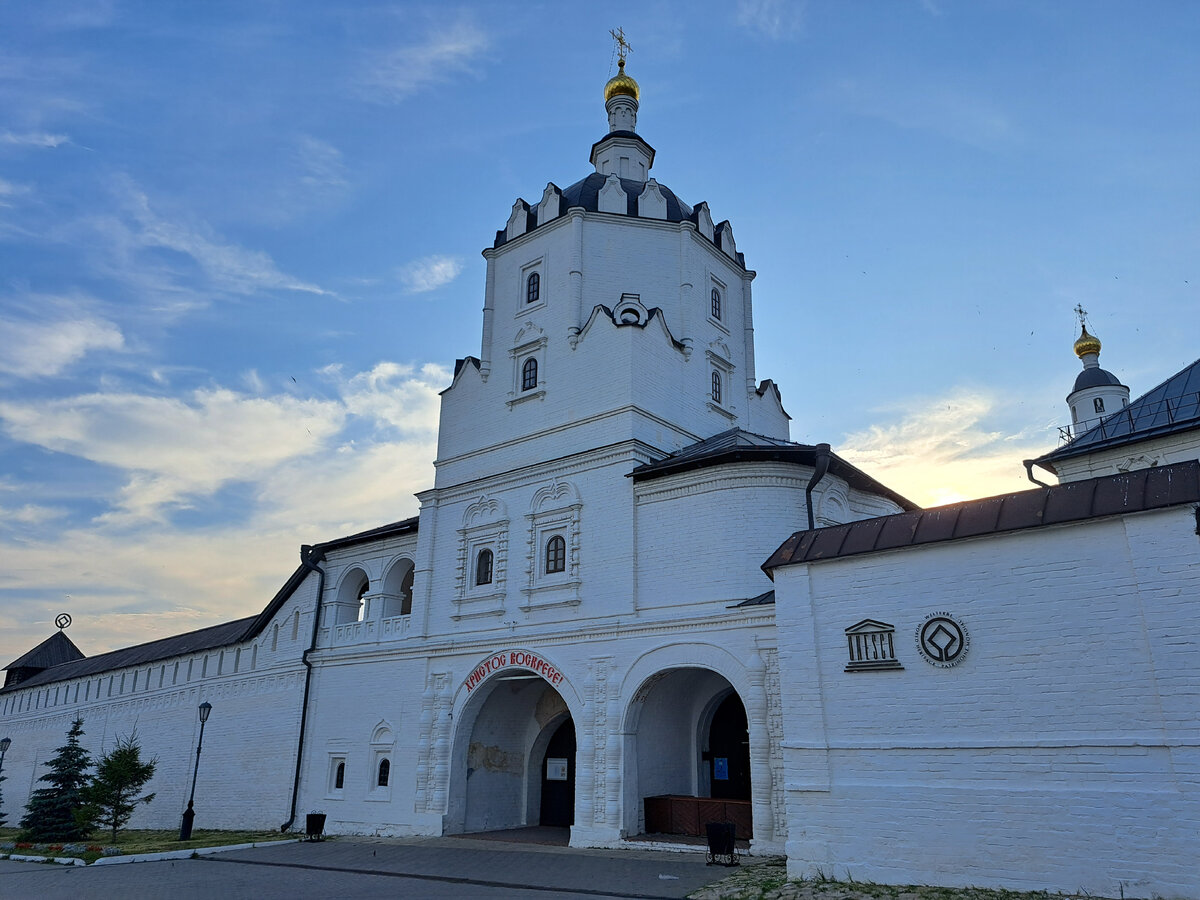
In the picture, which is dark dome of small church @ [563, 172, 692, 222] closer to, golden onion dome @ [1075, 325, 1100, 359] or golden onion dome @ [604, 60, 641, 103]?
golden onion dome @ [604, 60, 641, 103]

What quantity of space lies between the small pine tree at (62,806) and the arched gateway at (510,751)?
31.7 feet

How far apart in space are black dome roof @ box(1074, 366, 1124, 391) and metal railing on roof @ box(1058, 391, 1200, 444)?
23.2 meters

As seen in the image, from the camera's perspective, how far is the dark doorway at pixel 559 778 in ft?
65.4

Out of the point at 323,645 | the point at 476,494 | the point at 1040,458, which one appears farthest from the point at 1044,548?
the point at 323,645

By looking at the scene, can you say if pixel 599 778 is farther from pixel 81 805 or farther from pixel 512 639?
pixel 81 805

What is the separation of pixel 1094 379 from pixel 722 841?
33.9m

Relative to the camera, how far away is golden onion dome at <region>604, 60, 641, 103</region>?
81.5ft

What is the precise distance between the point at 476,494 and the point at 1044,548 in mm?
13058

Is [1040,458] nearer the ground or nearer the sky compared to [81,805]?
nearer the sky

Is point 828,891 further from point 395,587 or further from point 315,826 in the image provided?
point 395,587

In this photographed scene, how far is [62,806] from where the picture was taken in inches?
905

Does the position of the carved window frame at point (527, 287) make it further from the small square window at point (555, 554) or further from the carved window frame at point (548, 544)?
the small square window at point (555, 554)

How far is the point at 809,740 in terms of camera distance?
11477mm

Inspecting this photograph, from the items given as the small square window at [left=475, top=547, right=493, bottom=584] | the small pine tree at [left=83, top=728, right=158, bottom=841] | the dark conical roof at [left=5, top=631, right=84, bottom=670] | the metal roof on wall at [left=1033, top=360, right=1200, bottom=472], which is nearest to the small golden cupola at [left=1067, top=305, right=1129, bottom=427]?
the metal roof on wall at [left=1033, top=360, right=1200, bottom=472]
